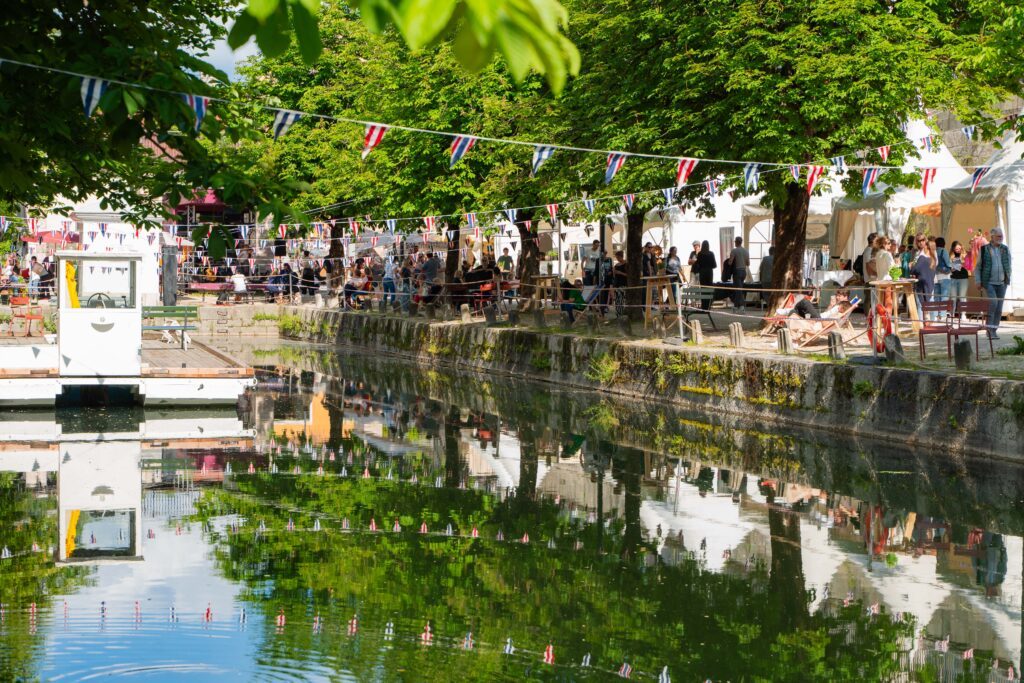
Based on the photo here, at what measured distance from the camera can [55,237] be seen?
4031 cm

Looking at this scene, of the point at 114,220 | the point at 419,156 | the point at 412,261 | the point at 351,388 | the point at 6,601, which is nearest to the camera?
the point at 6,601

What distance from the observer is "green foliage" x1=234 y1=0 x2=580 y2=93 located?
270 centimetres

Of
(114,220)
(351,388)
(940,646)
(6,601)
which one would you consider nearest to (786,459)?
(940,646)

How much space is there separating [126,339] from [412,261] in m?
22.6

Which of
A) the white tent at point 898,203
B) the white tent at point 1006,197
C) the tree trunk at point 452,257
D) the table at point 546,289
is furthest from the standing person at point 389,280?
the white tent at point 1006,197

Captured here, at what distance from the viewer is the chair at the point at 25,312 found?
29630 mm

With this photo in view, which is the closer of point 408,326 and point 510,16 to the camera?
point 510,16

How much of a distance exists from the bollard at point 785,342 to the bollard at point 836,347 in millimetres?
875

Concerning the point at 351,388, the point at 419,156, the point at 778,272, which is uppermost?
the point at 419,156

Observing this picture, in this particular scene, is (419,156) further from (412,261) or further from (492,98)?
(412,261)

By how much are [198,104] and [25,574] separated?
4390 millimetres

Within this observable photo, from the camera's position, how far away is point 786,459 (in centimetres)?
1529

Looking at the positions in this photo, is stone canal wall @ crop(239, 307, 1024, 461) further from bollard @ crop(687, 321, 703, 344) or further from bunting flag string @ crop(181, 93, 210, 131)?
bunting flag string @ crop(181, 93, 210, 131)

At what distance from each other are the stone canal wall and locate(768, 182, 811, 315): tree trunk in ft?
7.98
